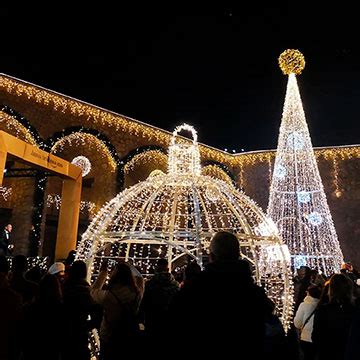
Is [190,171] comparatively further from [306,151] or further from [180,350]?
[306,151]

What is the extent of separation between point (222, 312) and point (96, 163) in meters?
12.9

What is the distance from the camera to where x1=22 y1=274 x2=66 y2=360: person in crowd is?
2861 millimetres

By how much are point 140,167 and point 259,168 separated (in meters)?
5.36

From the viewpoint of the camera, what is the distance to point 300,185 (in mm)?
12039

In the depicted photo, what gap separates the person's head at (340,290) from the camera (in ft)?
10.00

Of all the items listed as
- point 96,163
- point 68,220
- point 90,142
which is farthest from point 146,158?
point 68,220

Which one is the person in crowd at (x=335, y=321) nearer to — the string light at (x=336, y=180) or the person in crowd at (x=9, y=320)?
the person in crowd at (x=9, y=320)

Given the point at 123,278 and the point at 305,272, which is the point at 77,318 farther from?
the point at 305,272

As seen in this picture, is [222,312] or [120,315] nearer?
[222,312]

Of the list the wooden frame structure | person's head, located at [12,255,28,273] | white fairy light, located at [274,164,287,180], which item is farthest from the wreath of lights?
person's head, located at [12,255,28,273]

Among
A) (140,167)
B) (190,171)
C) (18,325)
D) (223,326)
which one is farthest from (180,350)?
(140,167)

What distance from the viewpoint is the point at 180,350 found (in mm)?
1736

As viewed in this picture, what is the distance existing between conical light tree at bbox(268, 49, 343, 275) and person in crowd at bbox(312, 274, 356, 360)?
28.1 ft

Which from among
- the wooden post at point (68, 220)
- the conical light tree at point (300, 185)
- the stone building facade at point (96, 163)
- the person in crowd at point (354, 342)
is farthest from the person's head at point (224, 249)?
the conical light tree at point (300, 185)
